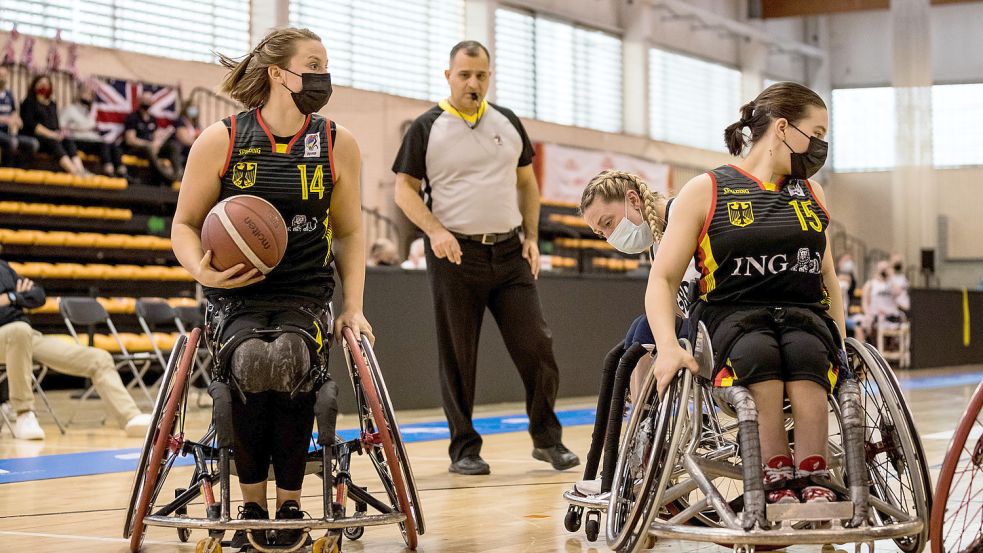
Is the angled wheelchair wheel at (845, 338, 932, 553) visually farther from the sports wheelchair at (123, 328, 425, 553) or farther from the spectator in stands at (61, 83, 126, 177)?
the spectator in stands at (61, 83, 126, 177)

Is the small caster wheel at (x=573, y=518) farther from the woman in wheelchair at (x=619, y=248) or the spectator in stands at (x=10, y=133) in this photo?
the spectator in stands at (x=10, y=133)

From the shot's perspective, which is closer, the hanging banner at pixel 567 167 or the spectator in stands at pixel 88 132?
the spectator in stands at pixel 88 132

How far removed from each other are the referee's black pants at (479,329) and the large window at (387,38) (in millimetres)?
10449

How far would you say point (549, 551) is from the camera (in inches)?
123

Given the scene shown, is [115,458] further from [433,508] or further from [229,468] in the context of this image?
[229,468]

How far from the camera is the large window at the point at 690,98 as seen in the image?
20969 mm

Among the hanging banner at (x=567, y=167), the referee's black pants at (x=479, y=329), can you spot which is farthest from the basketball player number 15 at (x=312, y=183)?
the hanging banner at (x=567, y=167)

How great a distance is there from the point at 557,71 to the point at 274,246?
648 inches

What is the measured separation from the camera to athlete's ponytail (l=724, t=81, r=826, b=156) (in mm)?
2893

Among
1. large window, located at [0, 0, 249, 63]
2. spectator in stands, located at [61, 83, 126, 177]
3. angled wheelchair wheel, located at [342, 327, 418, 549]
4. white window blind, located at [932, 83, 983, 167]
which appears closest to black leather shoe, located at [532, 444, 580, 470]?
angled wheelchair wheel, located at [342, 327, 418, 549]

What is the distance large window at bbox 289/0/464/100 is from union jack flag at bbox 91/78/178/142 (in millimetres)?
2720

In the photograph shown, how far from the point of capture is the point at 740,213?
282 cm

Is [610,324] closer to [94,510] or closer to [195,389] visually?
[195,389]

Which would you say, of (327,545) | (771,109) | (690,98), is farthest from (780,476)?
(690,98)
